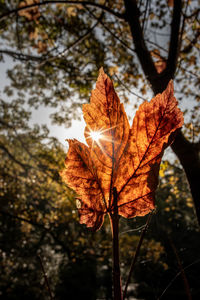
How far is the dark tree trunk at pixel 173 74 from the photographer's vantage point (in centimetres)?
151

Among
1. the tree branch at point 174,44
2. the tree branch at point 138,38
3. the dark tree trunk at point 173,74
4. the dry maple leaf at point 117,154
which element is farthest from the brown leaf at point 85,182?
the tree branch at point 138,38

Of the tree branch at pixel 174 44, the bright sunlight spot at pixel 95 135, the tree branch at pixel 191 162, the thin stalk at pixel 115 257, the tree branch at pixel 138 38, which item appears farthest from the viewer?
the tree branch at pixel 138 38

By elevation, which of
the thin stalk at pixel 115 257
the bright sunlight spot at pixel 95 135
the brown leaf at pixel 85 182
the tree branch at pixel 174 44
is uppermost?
the tree branch at pixel 174 44

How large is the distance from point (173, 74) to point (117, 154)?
1659 mm

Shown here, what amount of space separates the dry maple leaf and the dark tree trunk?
117cm

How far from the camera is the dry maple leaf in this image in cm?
54

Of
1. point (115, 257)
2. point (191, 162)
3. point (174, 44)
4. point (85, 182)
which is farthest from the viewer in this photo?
point (174, 44)

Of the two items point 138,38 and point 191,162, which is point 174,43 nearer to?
point 138,38

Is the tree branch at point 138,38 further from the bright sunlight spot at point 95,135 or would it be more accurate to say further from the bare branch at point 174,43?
the bright sunlight spot at point 95,135

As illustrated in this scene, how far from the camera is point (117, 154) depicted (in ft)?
1.88

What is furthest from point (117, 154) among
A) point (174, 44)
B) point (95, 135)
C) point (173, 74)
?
point (174, 44)

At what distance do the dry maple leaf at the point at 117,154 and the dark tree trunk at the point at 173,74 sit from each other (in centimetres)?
117

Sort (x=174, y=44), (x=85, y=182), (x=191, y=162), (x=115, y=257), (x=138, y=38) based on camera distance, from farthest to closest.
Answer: (x=138, y=38) < (x=174, y=44) < (x=191, y=162) < (x=85, y=182) < (x=115, y=257)

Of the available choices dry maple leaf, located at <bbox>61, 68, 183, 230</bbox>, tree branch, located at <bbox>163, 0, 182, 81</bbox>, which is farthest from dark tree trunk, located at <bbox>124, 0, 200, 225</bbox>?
dry maple leaf, located at <bbox>61, 68, 183, 230</bbox>
